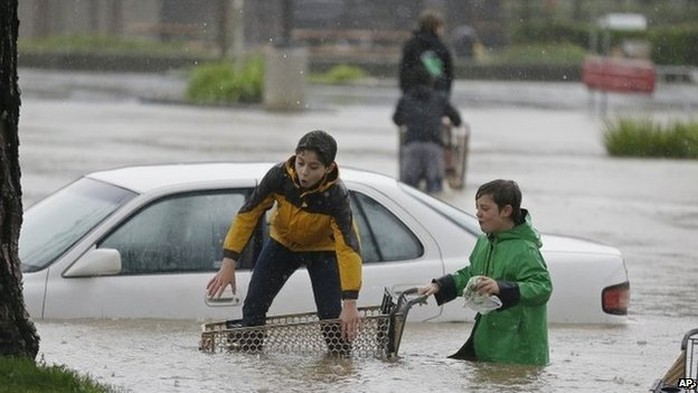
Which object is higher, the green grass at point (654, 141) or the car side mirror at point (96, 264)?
the car side mirror at point (96, 264)

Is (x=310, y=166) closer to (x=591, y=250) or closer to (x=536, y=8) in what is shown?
(x=591, y=250)

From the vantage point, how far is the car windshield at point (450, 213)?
1048cm

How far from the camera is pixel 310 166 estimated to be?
27.8ft

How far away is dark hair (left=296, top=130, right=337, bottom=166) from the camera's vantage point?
27.5ft

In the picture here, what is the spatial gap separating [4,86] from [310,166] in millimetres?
1604

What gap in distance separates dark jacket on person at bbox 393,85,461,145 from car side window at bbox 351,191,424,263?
27.9 feet

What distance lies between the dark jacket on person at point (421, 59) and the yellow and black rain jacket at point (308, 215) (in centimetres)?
1006

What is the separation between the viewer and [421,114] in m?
18.7

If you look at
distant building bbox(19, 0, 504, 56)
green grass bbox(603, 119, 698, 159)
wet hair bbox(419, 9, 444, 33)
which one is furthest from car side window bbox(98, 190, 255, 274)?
distant building bbox(19, 0, 504, 56)

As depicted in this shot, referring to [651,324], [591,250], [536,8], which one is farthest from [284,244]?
[536,8]

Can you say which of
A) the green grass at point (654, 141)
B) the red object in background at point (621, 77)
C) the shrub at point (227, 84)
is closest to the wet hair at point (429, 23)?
the green grass at point (654, 141)

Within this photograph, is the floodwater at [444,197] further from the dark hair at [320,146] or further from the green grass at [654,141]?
the dark hair at [320,146]

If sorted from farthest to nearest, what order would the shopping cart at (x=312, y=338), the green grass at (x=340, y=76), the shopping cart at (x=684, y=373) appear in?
the green grass at (x=340, y=76) → the shopping cart at (x=312, y=338) → the shopping cart at (x=684, y=373)

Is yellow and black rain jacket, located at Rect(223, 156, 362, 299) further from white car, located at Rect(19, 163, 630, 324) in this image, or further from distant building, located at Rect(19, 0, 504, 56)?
distant building, located at Rect(19, 0, 504, 56)
